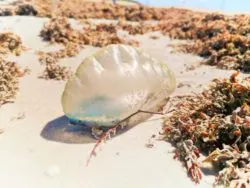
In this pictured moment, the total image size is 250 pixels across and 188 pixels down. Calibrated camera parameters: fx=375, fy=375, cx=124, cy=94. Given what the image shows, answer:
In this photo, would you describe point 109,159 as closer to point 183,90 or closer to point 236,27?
point 183,90

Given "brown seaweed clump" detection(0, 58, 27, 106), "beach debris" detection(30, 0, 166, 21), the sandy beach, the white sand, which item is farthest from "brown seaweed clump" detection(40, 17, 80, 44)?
"beach debris" detection(30, 0, 166, 21)

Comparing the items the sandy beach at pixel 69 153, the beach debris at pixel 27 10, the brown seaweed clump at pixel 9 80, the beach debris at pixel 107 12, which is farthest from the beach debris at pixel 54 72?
the beach debris at pixel 107 12

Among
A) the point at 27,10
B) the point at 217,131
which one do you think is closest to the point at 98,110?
the point at 217,131

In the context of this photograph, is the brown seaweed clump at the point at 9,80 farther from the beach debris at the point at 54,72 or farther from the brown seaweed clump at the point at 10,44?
the brown seaweed clump at the point at 10,44

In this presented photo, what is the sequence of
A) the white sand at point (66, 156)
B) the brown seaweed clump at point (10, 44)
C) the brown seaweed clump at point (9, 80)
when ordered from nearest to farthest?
1. the white sand at point (66, 156)
2. the brown seaweed clump at point (9, 80)
3. the brown seaweed clump at point (10, 44)

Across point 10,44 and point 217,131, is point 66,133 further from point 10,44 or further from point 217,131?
point 10,44

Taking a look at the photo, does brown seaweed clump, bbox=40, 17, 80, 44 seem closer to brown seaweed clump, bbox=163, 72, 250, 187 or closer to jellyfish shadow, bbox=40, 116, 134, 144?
jellyfish shadow, bbox=40, 116, 134, 144

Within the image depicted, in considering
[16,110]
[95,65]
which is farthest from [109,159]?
[16,110]
